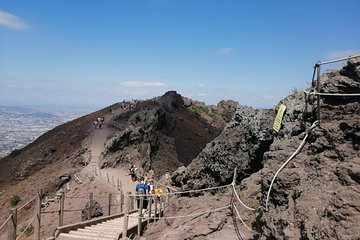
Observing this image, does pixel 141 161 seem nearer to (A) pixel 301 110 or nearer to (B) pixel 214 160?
(B) pixel 214 160

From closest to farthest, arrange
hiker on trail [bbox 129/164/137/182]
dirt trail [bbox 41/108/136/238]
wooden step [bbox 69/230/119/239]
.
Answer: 1. wooden step [bbox 69/230/119/239]
2. dirt trail [bbox 41/108/136/238]
3. hiker on trail [bbox 129/164/137/182]

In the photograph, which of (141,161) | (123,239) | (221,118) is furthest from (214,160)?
(221,118)

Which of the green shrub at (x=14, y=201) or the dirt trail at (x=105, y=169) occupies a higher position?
the dirt trail at (x=105, y=169)

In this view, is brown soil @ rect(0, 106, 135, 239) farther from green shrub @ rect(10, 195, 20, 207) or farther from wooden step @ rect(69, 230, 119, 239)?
wooden step @ rect(69, 230, 119, 239)

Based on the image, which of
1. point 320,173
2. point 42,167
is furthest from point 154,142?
point 320,173

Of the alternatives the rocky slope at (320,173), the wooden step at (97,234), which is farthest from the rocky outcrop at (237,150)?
the wooden step at (97,234)

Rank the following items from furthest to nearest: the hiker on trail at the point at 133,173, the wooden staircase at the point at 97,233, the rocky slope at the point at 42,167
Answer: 1. the rocky slope at the point at 42,167
2. the hiker on trail at the point at 133,173
3. the wooden staircase at the point at 97,233

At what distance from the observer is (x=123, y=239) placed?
12281 mm

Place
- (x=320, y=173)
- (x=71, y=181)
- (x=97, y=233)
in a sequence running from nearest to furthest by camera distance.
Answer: (x=320, y=173)
(x=97, y=233)
(x=71, y=181)

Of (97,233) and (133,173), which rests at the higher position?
(97,233)

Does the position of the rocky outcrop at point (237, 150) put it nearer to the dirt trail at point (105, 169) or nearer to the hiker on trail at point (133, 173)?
the dirt trail at point (105, 169)

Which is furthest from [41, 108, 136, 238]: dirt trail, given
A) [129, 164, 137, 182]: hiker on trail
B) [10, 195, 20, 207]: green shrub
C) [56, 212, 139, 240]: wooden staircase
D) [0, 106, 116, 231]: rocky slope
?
[56, 212, 139, 240]: wooden staircase

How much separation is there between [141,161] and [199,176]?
19.7 metres

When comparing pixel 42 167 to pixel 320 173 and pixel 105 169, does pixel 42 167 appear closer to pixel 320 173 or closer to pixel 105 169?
pixel 105 169
